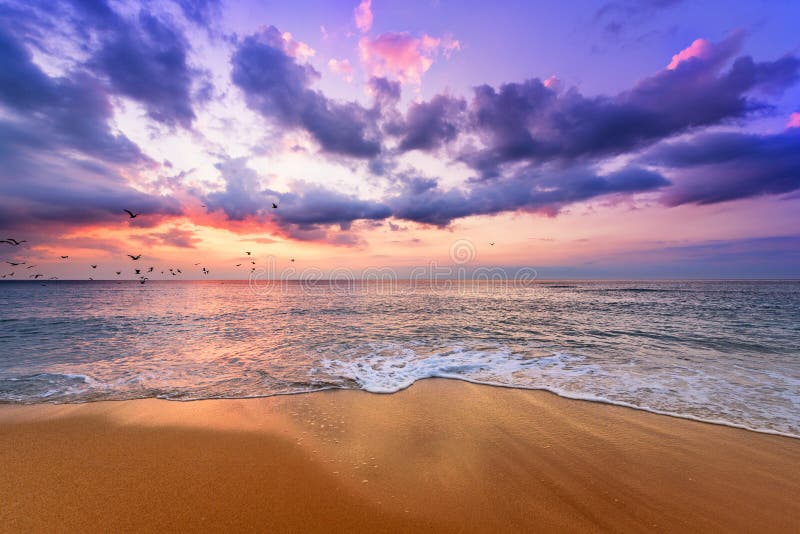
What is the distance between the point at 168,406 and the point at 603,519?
318 inches

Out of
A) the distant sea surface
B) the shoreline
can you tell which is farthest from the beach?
the distant sea surface

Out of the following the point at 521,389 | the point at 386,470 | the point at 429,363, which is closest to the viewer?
the point at 386,470

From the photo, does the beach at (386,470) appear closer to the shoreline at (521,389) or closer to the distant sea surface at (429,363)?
the shoreline at (521,389)

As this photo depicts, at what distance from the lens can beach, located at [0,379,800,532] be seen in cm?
362

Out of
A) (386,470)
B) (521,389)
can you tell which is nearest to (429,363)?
(521,389)

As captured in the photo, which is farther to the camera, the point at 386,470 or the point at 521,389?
the point at 521,389

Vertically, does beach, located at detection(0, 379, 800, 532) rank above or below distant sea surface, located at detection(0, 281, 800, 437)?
above

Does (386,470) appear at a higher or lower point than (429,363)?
higher

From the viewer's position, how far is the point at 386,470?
4496 millimetres

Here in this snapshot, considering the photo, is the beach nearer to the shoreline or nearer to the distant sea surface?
the shoreline

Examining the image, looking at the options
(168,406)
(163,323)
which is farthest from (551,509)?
(163,323)

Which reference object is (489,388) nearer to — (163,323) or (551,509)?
(551,509)

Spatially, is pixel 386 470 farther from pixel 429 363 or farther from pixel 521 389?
pixel 429 363

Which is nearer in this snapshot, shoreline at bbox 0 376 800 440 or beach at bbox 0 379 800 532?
beach at bbox 0 379 800 532
